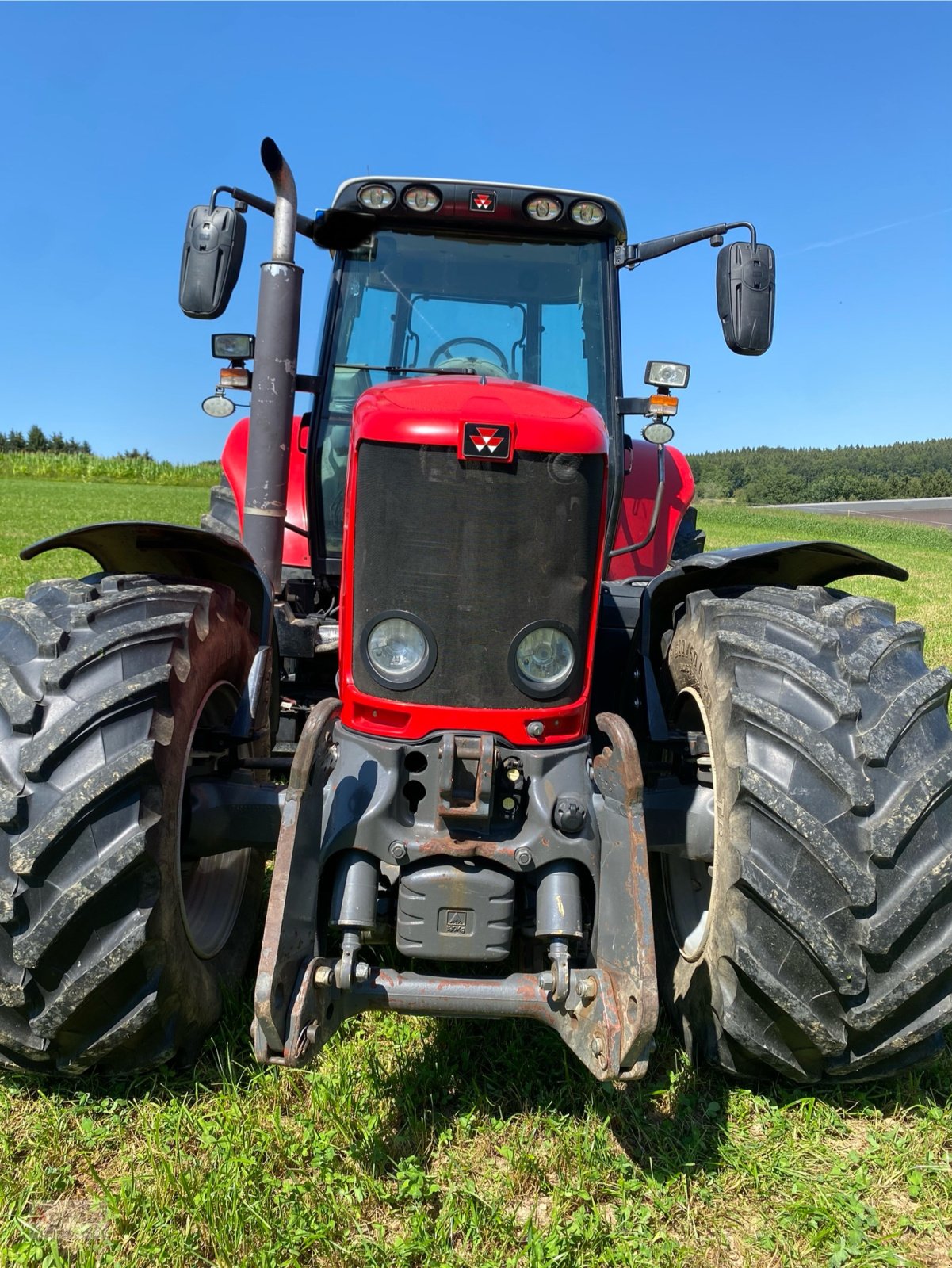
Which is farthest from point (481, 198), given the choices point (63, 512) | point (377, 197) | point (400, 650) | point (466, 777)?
point (63, 512)

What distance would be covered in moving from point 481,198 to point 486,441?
1.62 metres

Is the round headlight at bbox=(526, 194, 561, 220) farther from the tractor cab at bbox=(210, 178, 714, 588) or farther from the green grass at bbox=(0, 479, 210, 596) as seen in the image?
the green grass at bbox=(0, 479, 210, 596)

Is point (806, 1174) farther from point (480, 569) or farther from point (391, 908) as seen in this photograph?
point (480, 569)

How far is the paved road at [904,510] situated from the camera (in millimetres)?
42972

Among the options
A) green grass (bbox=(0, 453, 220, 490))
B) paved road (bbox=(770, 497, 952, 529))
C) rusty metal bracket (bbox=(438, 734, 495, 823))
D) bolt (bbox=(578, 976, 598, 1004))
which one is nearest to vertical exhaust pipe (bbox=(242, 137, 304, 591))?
rusty metal bracket (bbox=(438, 734, 495, 823))

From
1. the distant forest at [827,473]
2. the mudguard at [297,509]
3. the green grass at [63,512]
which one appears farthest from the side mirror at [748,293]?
the distant forest at [827,473]

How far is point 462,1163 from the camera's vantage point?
225 centimetres

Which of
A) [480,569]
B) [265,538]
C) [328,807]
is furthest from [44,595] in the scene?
[480,569]

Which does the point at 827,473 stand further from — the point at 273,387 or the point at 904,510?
the point at 273,387

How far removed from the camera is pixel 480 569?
7.63 feet

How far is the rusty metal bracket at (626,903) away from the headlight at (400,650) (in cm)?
46

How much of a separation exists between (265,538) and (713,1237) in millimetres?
2288

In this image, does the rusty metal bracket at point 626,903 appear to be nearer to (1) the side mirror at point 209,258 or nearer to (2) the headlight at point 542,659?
(2) the headlight at point 542,659

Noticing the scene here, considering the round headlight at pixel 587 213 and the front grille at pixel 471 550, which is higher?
the round headlight at pixel 587 213
